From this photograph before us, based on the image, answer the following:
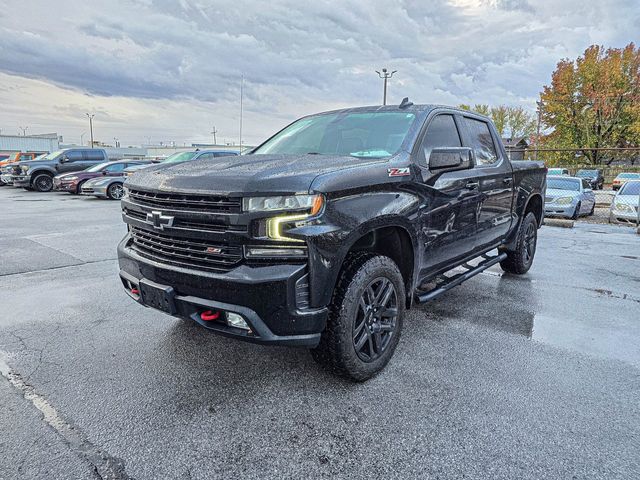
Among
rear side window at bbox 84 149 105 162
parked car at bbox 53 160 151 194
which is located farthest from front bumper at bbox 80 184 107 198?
rear side window at bbox 84 149 105 162

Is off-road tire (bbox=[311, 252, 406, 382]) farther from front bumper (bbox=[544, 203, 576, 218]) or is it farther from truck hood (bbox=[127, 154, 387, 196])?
front bumper (bbox=[544, 203, 576, 218])

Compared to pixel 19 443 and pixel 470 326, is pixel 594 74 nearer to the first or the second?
pixel 470 326

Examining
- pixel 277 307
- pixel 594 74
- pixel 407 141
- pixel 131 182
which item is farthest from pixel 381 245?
pixel 594 74

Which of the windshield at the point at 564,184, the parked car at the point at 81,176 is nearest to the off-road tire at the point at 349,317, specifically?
the windshield at the point at 564,184

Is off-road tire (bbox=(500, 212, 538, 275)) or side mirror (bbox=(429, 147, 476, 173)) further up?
side mirror (bbox=(429, 147, 476, 173))

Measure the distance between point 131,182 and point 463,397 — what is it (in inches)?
101

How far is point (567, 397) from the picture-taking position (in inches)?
104

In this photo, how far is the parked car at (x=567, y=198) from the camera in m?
12.3

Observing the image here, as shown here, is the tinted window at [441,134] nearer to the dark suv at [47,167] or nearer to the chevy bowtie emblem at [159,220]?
the chevy bowtie emblem at [159,220]

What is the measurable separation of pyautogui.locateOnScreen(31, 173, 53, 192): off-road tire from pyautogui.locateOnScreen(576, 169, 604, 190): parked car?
2936 centimetres

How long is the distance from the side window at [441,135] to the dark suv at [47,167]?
19412 mm

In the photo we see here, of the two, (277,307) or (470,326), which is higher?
(277,307)

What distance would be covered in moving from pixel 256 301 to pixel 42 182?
67.2 ft

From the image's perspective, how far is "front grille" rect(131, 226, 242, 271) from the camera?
2325 millimetres
